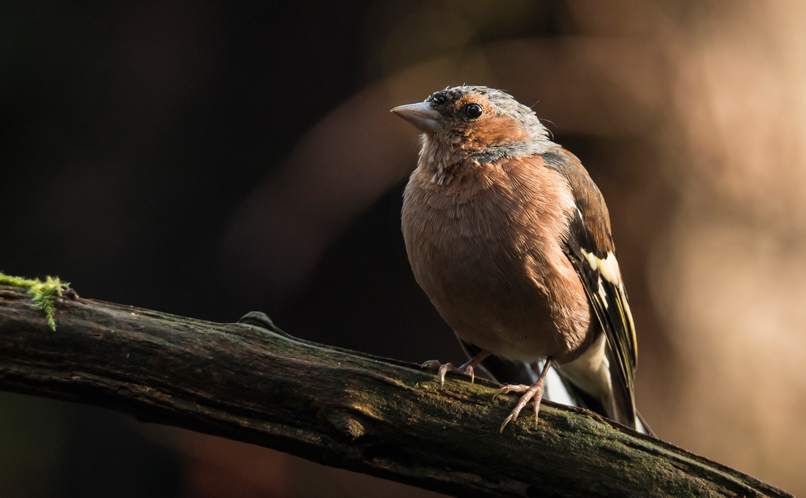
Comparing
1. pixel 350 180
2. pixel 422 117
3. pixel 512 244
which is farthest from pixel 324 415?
pixel 350 180

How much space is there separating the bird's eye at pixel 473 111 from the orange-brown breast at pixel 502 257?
345 mm

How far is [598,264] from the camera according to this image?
3.27 metres

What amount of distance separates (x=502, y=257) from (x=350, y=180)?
224 centimetres

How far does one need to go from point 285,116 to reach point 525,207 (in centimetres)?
257

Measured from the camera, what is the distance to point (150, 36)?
4.86 meters

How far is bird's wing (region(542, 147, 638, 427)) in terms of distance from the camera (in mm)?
3086

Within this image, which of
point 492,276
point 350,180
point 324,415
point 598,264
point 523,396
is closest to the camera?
point 324,415

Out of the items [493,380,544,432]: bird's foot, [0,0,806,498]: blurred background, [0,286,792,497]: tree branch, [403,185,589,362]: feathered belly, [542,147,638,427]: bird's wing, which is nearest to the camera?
[0,286,792,497]: tree branch

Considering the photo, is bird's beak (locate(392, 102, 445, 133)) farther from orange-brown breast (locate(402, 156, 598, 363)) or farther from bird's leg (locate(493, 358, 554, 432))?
bird's leg (locate(493, 358, 554, 432))

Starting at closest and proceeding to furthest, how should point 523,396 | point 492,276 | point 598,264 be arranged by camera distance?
1. point 523,396
2. point 492,276
3. point 598,264

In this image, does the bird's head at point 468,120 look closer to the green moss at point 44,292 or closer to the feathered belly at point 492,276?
the feathered belly at point 492,276

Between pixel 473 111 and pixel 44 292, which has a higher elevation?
pixel 473 111

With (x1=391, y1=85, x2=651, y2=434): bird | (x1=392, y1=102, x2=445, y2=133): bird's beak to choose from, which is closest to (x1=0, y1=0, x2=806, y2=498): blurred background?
(x1=391, y1=85, x2=651, y2=434): bird

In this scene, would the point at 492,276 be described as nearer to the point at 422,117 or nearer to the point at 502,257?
the point at 502,257
